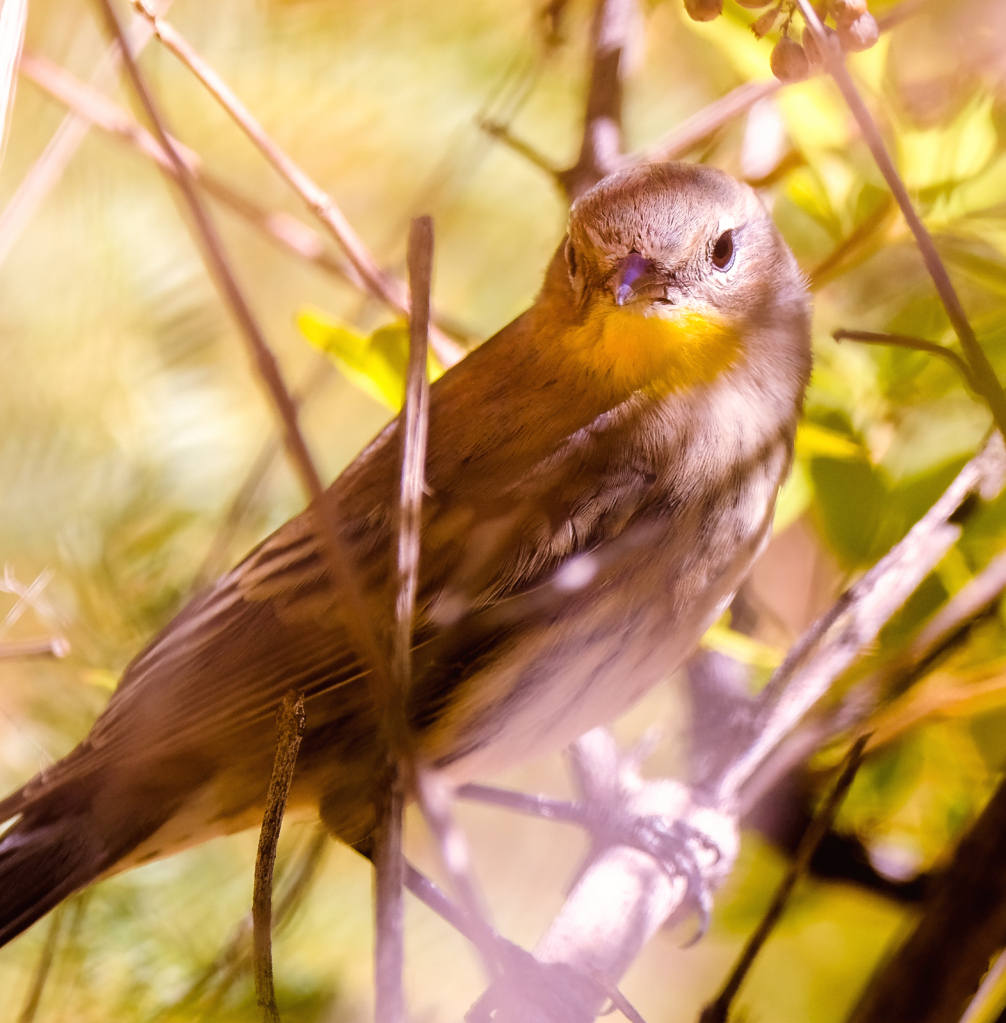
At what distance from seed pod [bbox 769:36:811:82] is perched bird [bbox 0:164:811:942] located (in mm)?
307

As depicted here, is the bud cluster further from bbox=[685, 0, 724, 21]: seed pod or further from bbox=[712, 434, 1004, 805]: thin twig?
bbox=[712, 434, 1004, 805]: thin twig

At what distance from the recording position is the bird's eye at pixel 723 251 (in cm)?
122

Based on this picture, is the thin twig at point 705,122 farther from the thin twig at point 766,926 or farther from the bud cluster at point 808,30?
the thin twig at point 766,926

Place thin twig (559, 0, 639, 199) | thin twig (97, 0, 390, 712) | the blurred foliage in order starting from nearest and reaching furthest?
1. thin twig (97, 0, 390, 712)
2. the blurred foliage
3. thin twig (559, 0, 639, 199)

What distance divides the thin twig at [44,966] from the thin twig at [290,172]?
0.76 meters

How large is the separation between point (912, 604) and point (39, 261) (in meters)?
1.16

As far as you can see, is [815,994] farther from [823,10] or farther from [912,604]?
[823,10]

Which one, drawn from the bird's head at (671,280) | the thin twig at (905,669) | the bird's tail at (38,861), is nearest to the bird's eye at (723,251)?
the bird's head at (671,280)

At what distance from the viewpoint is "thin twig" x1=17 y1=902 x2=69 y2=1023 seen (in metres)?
1.03

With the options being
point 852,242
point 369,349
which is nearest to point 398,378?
point 369,349

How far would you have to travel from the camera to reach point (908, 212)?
78cm

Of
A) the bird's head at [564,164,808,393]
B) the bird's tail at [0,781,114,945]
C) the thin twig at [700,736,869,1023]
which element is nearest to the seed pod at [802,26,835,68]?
the bird's head at [564,164,808,393]

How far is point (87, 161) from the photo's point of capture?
4.83ft

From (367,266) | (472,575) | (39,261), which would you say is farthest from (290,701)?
(39,261)
